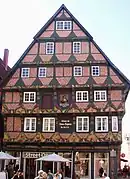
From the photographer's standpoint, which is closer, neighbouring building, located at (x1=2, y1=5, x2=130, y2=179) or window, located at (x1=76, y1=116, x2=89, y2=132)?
neighbouring building, located at (x1=2, y1=5, x2=130, y2=179)

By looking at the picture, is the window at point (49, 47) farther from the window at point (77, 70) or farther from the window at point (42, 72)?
the window at point (77, 70)

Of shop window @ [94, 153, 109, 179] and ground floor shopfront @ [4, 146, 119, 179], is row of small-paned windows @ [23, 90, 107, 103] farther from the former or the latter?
shop window @ [94, 153, 109, 179]

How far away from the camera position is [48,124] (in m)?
30.1

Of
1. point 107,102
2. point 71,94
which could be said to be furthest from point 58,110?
point 107,102

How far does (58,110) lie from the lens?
2998cm

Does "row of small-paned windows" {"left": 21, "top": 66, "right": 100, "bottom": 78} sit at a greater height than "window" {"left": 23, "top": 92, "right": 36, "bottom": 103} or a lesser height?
greater

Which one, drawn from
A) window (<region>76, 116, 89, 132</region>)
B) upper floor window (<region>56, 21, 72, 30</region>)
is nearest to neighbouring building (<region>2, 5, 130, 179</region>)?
window (<region>76, 116, 89, 132</region>)

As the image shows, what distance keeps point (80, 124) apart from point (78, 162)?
118 inches

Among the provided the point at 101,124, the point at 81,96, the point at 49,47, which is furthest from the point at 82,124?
the point at 49,47

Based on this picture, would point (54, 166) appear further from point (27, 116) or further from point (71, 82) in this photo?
point (71, 82)

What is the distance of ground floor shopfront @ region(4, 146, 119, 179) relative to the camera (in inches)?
1137

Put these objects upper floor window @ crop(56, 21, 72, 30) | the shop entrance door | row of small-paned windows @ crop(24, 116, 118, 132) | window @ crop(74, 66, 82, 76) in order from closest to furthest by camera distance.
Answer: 1. row of small-paned windows @ crop(24, 116, 118, 132)
2. the shop entrance door
3. window @ crop(74, 66, 82, 76)
4. upper floor window @ crop(56, 21, 72, 30)

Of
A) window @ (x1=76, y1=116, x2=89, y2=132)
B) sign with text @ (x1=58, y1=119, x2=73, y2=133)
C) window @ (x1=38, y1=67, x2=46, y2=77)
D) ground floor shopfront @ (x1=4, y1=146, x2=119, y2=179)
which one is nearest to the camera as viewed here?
ground floor shopfront @ (x1=4, y1=146, x2=119, y2=179)

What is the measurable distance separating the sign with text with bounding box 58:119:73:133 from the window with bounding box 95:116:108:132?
2.08 metres
